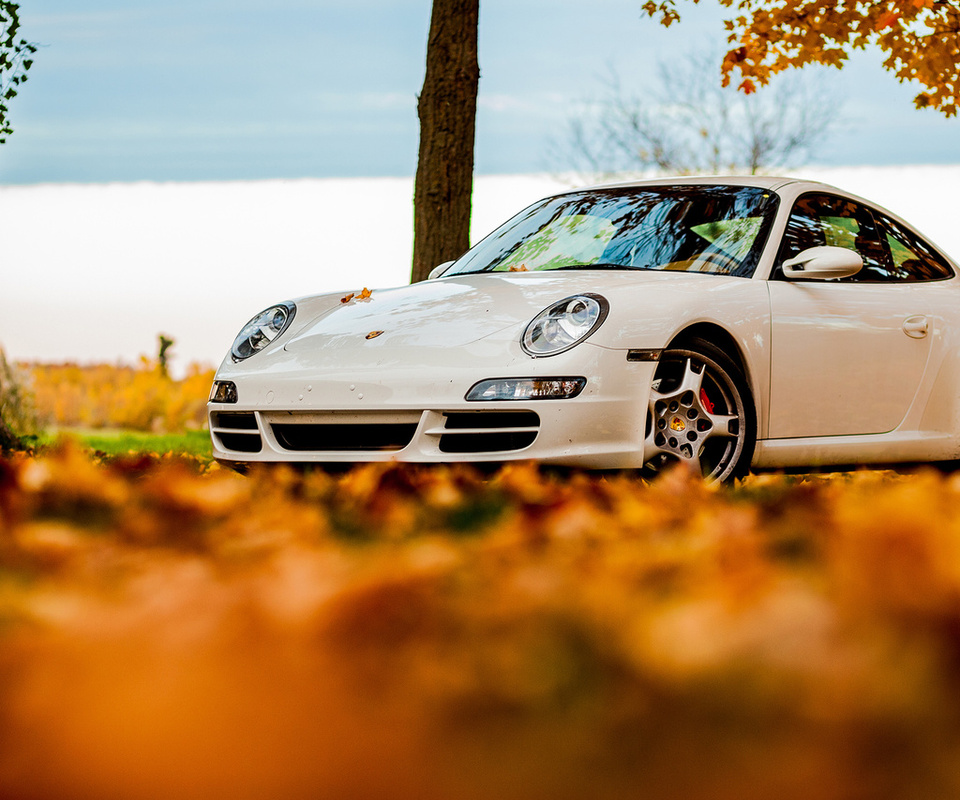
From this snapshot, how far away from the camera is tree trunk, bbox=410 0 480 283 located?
26.9ft

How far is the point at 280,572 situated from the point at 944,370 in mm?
4497

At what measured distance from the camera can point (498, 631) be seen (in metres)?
1.76

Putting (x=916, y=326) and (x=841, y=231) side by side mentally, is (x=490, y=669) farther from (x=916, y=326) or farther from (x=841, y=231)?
(x=841, y=231)

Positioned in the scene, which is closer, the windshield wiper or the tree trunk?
the windshield wiper

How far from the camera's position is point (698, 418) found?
4.52 meters

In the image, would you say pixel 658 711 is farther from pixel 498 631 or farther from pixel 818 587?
pixel 818 587

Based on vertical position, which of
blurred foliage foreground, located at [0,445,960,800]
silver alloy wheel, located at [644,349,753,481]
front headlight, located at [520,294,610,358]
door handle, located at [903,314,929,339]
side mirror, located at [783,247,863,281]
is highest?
side mirror, located at [783,247,863,281]

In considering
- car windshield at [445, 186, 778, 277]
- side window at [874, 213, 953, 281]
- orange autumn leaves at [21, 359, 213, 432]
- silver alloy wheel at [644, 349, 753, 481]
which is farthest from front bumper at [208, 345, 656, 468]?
orange autumn leaves at [21, 359, 213, 432]

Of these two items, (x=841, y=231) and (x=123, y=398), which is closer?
(x=841, y=231)

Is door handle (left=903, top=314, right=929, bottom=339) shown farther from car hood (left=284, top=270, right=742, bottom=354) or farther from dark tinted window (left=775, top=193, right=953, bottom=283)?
car hood (left=284, top=270, right=742, bottom=354)

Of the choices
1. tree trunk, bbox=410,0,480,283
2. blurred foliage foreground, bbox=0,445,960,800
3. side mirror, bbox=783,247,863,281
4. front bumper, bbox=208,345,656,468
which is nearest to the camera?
blurred foliage foreground, bbox=0,445,960,800

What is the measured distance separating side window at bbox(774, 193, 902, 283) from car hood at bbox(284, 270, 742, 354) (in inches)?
34.4

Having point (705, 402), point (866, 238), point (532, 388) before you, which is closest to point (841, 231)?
point (866, 238)

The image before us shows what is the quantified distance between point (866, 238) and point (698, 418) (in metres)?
1.96
